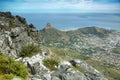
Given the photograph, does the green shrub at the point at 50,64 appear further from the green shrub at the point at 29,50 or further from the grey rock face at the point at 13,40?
the grey rock face at the point at 13,40

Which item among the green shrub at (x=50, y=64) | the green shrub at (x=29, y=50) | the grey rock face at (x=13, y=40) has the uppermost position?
the grey rock face at (x=13, y=40)

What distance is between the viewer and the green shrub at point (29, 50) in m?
31.0

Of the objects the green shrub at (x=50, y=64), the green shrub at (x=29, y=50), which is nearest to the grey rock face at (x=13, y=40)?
the green shrub at (x=29, y=50)

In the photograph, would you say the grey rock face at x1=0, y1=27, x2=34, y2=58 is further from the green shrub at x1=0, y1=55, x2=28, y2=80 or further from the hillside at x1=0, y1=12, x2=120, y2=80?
the green shrub at x1=0, y1=55, x2=28, y2=80

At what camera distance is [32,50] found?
3203cm

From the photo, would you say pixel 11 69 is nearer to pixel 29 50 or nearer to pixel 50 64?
pixel 50 64

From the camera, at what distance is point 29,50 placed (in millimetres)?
31578

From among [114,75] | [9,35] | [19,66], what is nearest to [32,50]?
[9,35]

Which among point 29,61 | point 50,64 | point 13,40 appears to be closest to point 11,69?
point 29,61

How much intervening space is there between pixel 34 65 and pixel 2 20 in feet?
44.9

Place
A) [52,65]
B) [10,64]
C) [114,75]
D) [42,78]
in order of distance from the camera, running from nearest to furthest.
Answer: [42,78] → [10,64] → [52,65] → [114,75]

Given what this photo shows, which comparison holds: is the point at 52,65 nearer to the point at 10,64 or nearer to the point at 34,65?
the point at 34,65

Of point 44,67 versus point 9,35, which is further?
point 9,35

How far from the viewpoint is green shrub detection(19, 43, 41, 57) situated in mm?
30973
